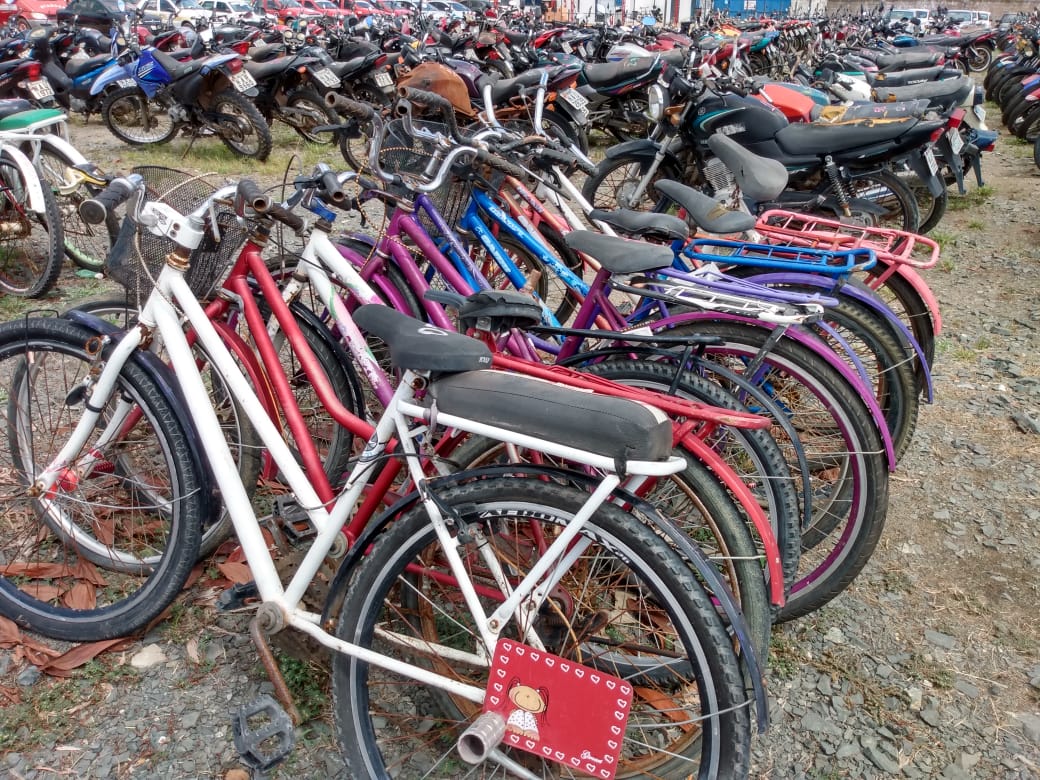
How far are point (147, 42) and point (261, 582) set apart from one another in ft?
32.5

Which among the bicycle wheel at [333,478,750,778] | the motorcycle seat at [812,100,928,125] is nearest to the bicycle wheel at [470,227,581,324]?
the bicycle wheel at [333,478,750,778]

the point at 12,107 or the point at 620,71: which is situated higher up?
the point at 12,107

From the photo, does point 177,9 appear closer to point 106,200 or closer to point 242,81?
point 242,81

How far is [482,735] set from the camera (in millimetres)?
1544

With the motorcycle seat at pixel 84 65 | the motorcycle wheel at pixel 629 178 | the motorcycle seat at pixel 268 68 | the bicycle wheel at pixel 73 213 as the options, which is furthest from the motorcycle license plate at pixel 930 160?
the motorcycle seat at pixel 84 65

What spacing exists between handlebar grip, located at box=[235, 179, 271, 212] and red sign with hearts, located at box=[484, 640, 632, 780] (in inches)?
48.7

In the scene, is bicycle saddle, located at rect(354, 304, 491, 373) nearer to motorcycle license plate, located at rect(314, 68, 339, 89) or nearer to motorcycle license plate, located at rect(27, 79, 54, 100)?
motorcycle license plate, located at rect(27, 79, 54, 100)

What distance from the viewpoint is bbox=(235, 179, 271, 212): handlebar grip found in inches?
78.2

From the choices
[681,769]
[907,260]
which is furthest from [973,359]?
[681,769]

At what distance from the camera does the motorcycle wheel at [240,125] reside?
785 centimetres

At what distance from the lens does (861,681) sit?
235 centimetres

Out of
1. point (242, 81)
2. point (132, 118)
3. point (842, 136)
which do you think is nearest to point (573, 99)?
point (842, 136)

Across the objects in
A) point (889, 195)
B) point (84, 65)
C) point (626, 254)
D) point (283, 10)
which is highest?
point (626, 254)

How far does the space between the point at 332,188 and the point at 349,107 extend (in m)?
0.54
